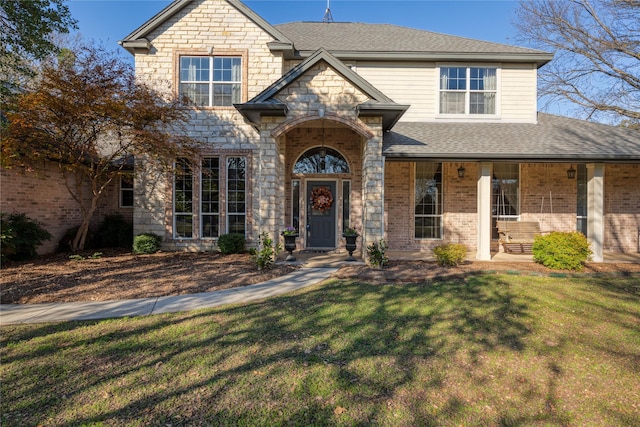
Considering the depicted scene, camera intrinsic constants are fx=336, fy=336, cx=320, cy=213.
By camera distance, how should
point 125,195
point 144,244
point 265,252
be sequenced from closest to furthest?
point 265,252 → point 144,244 → point 125,195

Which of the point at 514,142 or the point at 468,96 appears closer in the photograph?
the point at 514,142

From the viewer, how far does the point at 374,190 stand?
8.57m

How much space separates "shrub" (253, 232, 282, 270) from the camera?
8.20 meters

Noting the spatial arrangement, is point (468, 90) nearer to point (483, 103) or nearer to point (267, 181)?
point (483, 103)

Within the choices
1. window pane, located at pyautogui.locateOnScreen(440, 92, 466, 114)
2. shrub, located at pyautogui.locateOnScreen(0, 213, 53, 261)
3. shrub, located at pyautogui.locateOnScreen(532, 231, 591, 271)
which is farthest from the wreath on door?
shrub, located at pyautogui.locateOnScreen(0, 213, 53, 261)

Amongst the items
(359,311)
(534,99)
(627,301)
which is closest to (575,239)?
(627,301)

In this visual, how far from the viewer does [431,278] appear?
7.47m

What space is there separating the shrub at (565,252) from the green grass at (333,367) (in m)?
3.00

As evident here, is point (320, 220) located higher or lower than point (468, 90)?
lower

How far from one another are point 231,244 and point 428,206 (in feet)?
22.0

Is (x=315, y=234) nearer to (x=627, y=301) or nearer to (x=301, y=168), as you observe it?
(x=301, y=168)

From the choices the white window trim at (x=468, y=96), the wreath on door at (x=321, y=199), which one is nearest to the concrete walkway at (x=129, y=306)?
the wreath on door at (x=321, y=199)

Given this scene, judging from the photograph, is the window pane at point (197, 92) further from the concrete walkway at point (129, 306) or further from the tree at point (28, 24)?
the concrete walkway at point (129, 306)

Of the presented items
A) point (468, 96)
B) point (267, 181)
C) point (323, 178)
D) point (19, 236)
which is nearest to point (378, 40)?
point (468, 96)
